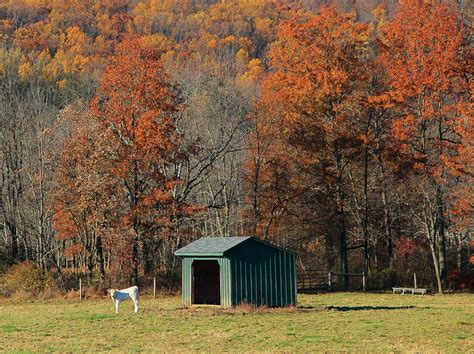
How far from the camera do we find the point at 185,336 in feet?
62.4

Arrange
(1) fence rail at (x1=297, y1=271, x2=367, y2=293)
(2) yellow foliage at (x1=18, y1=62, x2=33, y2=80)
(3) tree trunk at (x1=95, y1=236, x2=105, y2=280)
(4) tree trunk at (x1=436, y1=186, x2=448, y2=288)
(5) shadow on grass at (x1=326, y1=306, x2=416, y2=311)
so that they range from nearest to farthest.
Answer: (5) shadow on grass at (x1=326, y1=306, x2=416, y2=311)
(3) tree trunk at (x1=95, y1=236, x2=105, y2=280)
(4) tree trunk at (x1=436, y1=186, x2=448, y2=288)
(1) fence rail at (x1=297, y1=271, x2=367, y2=293)
(2) yellow foliage at (x1=18, y1=62, x2=33, y2=80)

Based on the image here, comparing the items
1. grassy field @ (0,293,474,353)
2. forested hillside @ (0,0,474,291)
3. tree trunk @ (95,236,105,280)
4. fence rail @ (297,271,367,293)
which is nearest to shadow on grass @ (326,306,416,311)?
grassy field @ (0,293,474,353)

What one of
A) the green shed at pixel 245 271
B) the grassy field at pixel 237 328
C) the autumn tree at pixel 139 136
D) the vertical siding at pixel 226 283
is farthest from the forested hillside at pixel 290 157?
the vertical siding at pixel 226 283

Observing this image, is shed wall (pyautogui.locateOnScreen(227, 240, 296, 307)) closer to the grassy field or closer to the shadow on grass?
the grassy field

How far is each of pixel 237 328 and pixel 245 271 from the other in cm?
632

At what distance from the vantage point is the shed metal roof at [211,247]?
26.8 m

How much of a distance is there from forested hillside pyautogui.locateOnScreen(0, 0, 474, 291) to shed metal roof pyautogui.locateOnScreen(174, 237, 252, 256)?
29.1 ft

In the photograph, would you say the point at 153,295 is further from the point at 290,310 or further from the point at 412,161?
the point at 412,161

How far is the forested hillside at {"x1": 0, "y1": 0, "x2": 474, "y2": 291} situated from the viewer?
1474 inches

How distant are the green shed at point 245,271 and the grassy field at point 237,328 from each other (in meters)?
0.92

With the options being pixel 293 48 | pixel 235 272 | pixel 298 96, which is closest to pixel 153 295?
pixel 235 272

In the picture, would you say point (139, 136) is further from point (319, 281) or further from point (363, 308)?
point (363, 308)

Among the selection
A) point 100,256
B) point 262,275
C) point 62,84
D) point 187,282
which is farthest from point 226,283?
point 62,84

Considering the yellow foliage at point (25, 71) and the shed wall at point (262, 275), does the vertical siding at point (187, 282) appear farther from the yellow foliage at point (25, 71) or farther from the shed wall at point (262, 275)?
the yellow foliage at point (25, 71)
